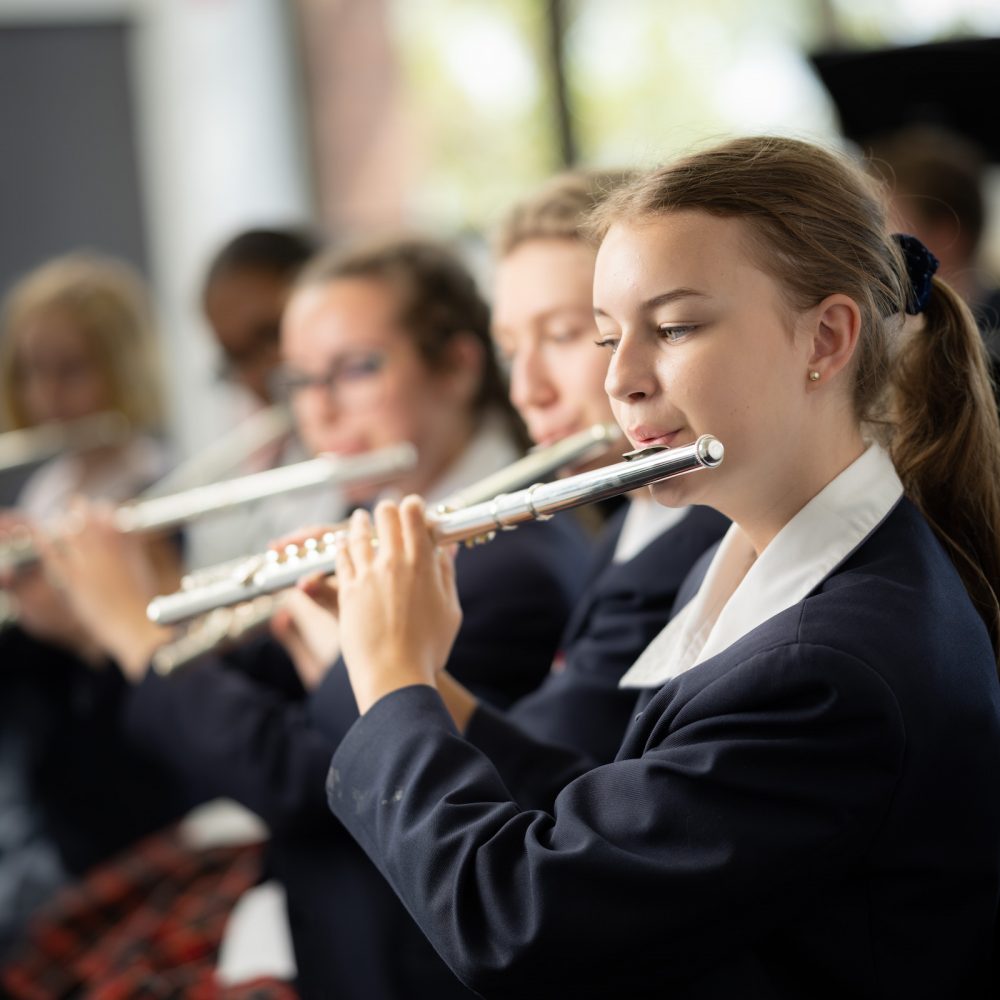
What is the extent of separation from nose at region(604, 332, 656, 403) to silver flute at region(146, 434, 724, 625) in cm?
5

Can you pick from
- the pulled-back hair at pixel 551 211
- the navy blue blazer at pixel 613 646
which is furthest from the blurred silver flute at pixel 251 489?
the navy blue blazer at pixel 613 646

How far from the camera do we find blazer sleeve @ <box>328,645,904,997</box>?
845 mm

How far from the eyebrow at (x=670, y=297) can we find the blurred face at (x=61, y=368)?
84.9 inches

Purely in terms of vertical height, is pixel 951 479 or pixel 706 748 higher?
pixel 951 479

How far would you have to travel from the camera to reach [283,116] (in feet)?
17.0

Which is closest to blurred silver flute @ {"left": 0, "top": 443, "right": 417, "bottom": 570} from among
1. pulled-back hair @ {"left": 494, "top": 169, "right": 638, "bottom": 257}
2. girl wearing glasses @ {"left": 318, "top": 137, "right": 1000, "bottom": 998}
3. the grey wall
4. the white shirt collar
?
pulled-back hair @ {"left": 494, "top": 169, "right": 638, "bottom": 257}

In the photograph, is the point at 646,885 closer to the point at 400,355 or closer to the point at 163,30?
the point at 400,355

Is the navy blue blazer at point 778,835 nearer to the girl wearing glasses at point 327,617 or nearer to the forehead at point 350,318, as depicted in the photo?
the girl wearing glasses at point 327,617

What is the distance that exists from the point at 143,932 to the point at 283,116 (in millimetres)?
3887

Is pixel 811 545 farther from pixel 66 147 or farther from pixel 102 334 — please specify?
pixel 66 147

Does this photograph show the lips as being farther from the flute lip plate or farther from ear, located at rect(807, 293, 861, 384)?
ear, located at rect(807, 293, 861, 384)

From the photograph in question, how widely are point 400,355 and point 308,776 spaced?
60cm

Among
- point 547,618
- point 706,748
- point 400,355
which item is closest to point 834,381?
point 706,748

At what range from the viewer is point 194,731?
1.63 meters
